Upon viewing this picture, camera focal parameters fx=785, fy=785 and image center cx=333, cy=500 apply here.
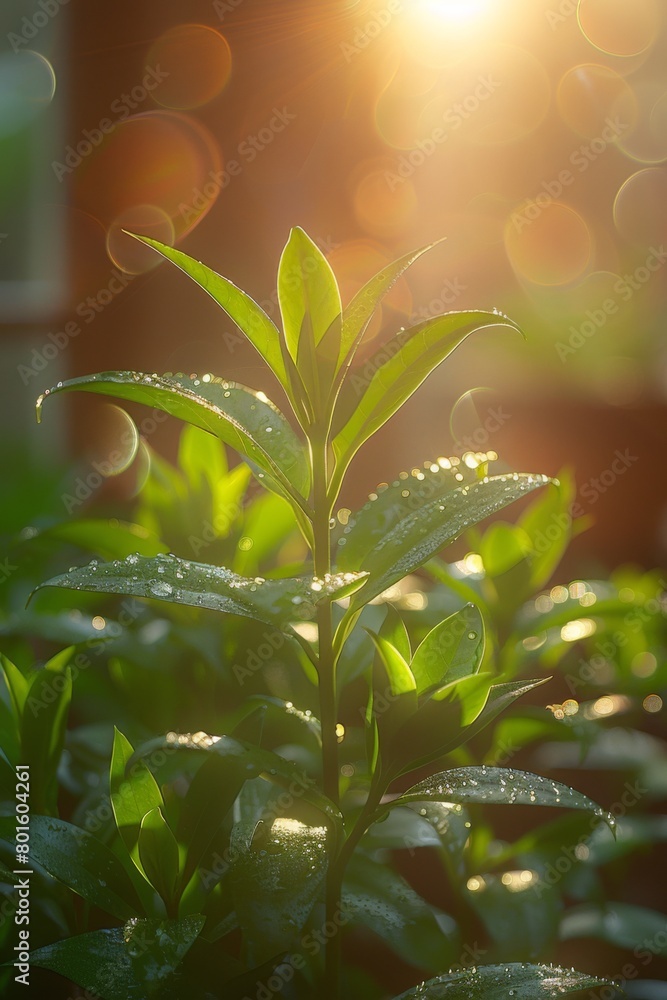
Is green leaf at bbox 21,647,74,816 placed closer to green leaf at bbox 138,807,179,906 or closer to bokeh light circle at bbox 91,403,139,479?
green leaf at bbox 138,807,179,906

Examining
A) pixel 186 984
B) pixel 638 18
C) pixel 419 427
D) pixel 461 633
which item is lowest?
pixel 186 984

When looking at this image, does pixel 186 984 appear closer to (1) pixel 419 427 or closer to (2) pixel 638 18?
(1) pixel 419 427

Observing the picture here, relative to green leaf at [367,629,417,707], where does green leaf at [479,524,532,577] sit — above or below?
above

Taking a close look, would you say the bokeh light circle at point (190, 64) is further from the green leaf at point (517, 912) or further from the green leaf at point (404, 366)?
the green leaf at point (517, 912)

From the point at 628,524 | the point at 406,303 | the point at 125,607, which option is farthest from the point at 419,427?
the point at 125,607

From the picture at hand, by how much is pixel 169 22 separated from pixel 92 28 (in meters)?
0.22

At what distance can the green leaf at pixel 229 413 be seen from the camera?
18.7 inches

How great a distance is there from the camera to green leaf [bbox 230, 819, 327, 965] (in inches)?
18.2

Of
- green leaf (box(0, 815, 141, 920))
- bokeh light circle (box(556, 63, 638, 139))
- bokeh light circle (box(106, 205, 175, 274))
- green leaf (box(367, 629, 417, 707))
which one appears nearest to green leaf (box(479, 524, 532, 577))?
green leaf (box(367, 629, 417, 707))

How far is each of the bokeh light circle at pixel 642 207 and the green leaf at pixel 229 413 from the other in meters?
2.15

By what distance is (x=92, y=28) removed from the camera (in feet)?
6.09

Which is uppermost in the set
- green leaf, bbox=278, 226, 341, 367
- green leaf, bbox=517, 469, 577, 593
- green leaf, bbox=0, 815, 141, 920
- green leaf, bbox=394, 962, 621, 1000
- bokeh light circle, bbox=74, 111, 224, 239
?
bokeh light circle, bbox=74, 111, 224, 239

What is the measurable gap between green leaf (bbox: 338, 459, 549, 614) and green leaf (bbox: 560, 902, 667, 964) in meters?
0.50

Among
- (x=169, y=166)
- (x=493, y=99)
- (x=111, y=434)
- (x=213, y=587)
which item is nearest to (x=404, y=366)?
(x=213, y=587)
